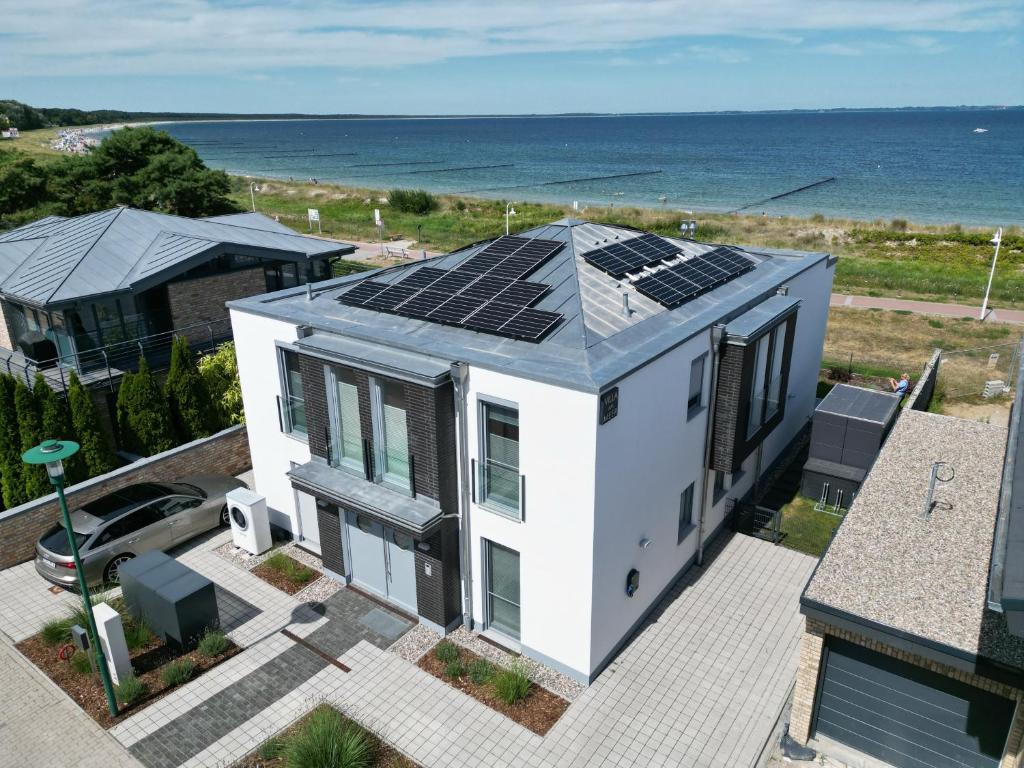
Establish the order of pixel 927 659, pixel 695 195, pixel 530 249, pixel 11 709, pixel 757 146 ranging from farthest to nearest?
pixel 757 146 < pixel 695 195 < pixel 530 249 < pixel 11 709 < pixel 927 659

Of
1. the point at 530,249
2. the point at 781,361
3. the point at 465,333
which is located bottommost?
the point at 781,361

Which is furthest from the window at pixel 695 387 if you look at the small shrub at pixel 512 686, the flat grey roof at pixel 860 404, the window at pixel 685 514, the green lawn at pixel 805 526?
the flat grey roof at pixel 860 404

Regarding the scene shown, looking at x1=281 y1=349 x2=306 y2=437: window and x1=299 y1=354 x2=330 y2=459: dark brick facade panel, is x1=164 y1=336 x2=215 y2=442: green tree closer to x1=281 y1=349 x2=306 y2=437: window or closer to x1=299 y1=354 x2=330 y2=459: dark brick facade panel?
x1=281 y1=349 x2=306 y2=437: window

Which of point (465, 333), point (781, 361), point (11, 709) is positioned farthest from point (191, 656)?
point (781, 361)

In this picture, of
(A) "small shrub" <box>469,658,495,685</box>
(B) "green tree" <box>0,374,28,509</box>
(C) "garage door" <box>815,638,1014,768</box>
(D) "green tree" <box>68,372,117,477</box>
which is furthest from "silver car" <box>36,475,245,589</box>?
(C) "garage door" <box>815,638,1014,768</box>

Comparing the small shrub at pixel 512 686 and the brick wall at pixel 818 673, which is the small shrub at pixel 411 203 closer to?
the small shrub at pixel 512 686

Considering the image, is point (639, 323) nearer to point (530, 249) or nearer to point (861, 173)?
point (530, 249)
